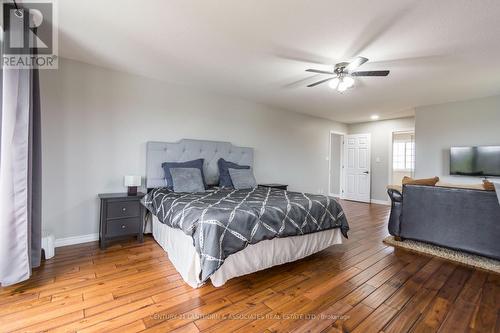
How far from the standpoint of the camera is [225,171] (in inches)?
163

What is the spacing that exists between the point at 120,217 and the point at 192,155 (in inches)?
58.0

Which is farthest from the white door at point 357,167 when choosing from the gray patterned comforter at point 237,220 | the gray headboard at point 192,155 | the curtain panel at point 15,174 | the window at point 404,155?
the curtain panel at point 15,174

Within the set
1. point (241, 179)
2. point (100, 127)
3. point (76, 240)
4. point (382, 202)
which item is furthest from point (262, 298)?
point (382, 202)

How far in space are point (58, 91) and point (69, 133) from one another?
1.79 ft

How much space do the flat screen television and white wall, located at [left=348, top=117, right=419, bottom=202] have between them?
1.84 meters

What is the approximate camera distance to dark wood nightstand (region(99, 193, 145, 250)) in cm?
300

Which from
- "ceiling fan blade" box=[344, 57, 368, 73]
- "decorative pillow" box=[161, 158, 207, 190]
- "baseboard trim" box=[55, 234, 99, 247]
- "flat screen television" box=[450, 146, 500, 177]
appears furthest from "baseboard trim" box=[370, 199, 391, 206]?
Result: "baseboard trim" box=[55, 234, 99, 247]

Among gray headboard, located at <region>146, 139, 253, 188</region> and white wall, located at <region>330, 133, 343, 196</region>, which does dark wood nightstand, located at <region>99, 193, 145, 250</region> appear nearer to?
gray headboard, located at <region>146, 139, 253, 188</region>

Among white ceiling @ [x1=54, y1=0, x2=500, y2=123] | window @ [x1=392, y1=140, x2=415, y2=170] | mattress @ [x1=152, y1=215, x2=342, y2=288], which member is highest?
white ceiling @ [x1=54, y1=0, x2=500, y2=123]

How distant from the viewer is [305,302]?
6.36 feet

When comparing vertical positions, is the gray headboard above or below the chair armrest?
above

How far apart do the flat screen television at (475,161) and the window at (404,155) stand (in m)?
3.00

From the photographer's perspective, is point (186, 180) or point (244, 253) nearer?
point (244, 253)

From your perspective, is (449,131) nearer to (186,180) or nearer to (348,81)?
(348,81)
